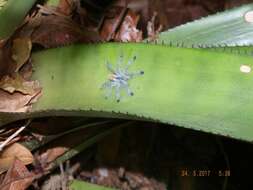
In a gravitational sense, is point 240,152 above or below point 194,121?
below

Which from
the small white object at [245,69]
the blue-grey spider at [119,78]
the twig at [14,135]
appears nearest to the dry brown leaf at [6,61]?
the twig at [14,135]

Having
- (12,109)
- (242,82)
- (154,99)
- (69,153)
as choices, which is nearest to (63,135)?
(69,153)

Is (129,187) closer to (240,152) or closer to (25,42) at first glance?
(240,152)

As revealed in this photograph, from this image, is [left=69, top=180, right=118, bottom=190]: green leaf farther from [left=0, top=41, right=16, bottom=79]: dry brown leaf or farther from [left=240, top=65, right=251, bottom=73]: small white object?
[left=240, top=65, right=251, bottom=73]: small white object

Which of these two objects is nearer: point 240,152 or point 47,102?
point 47,102

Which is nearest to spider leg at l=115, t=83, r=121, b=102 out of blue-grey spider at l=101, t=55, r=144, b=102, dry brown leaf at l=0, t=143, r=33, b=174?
blue-grey spider at l=101, t=55, r=144, b=102

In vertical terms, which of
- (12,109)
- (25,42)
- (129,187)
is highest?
(25,42)

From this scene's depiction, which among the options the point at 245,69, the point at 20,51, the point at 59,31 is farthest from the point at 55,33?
the point at 245,69
